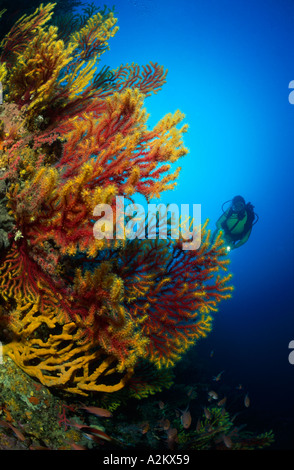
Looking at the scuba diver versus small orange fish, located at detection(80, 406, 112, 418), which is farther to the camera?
the scuba diver

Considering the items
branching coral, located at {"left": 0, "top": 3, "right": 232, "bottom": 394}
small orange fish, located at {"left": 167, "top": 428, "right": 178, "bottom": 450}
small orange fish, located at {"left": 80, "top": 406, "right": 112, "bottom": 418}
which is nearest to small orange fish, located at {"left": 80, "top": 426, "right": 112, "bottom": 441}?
small orange fish, located at {"left": 80, "top": 406, "right": 112, "bottom": 418}

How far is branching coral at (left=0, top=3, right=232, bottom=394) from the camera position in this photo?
2.36 m

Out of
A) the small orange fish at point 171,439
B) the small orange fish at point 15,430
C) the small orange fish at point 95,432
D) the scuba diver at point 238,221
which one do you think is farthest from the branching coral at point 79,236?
the scuba diver at point 238,221

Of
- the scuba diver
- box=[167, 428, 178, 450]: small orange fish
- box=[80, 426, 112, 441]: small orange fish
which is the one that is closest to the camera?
box=[80, 426, 112, 441]: small orange fish

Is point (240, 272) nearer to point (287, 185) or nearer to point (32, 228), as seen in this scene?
point (287, 185)

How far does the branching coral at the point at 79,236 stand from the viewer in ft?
7.75

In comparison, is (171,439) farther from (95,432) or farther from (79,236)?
(79,236)

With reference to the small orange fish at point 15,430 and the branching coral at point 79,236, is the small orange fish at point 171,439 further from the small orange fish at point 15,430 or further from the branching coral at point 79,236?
the small orange fish at point 15,430

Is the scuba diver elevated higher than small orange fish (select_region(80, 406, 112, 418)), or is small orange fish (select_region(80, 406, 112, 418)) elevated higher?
the scuba diver

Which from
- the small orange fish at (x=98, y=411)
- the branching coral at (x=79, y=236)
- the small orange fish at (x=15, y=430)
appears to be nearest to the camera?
the small orange fish at (x=15, y=430)

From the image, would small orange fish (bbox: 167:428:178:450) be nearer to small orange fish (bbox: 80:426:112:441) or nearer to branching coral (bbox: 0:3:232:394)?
small orange fish (bbox: 80:426:112:441)

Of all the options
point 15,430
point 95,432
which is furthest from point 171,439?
point 15,430

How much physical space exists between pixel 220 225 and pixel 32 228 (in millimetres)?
12268

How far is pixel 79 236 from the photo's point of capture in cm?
217
